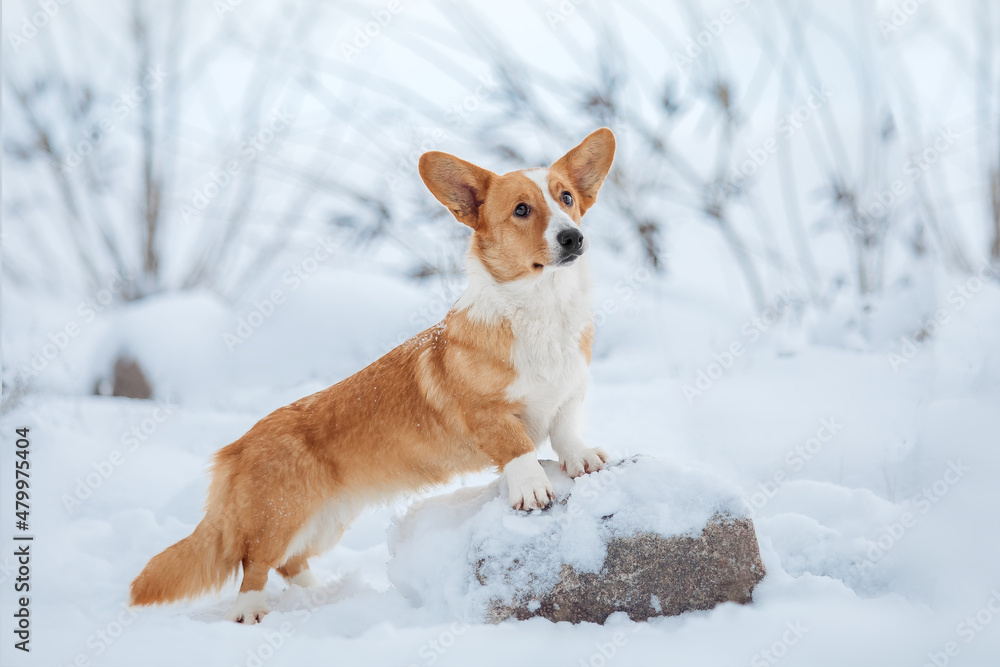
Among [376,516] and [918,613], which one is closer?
[918,613]

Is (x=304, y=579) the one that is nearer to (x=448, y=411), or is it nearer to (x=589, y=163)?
(x=448, y=411)

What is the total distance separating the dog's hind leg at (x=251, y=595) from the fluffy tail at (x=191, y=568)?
0.07m

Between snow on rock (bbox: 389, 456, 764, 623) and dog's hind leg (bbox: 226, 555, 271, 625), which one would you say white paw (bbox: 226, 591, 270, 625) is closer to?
dog's hind leg (bbox: 226, 555, 271, 625)

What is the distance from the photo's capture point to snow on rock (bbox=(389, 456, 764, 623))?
227 centimetres

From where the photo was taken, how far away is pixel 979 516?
268 cm

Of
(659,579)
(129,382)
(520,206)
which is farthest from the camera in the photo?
(129,382)

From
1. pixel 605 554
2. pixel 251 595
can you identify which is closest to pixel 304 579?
pixel 251 595

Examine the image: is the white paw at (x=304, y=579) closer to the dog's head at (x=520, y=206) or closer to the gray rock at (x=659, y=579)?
the gray rock at (x=659, y=579)

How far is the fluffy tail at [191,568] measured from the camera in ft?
Result: 8.82

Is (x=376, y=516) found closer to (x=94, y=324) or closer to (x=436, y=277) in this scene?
(x=436, y=277)

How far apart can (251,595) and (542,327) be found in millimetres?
1510

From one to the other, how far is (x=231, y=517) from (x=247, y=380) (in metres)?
2.84

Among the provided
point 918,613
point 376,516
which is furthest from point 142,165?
point 918,613

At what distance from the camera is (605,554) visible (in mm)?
2293
